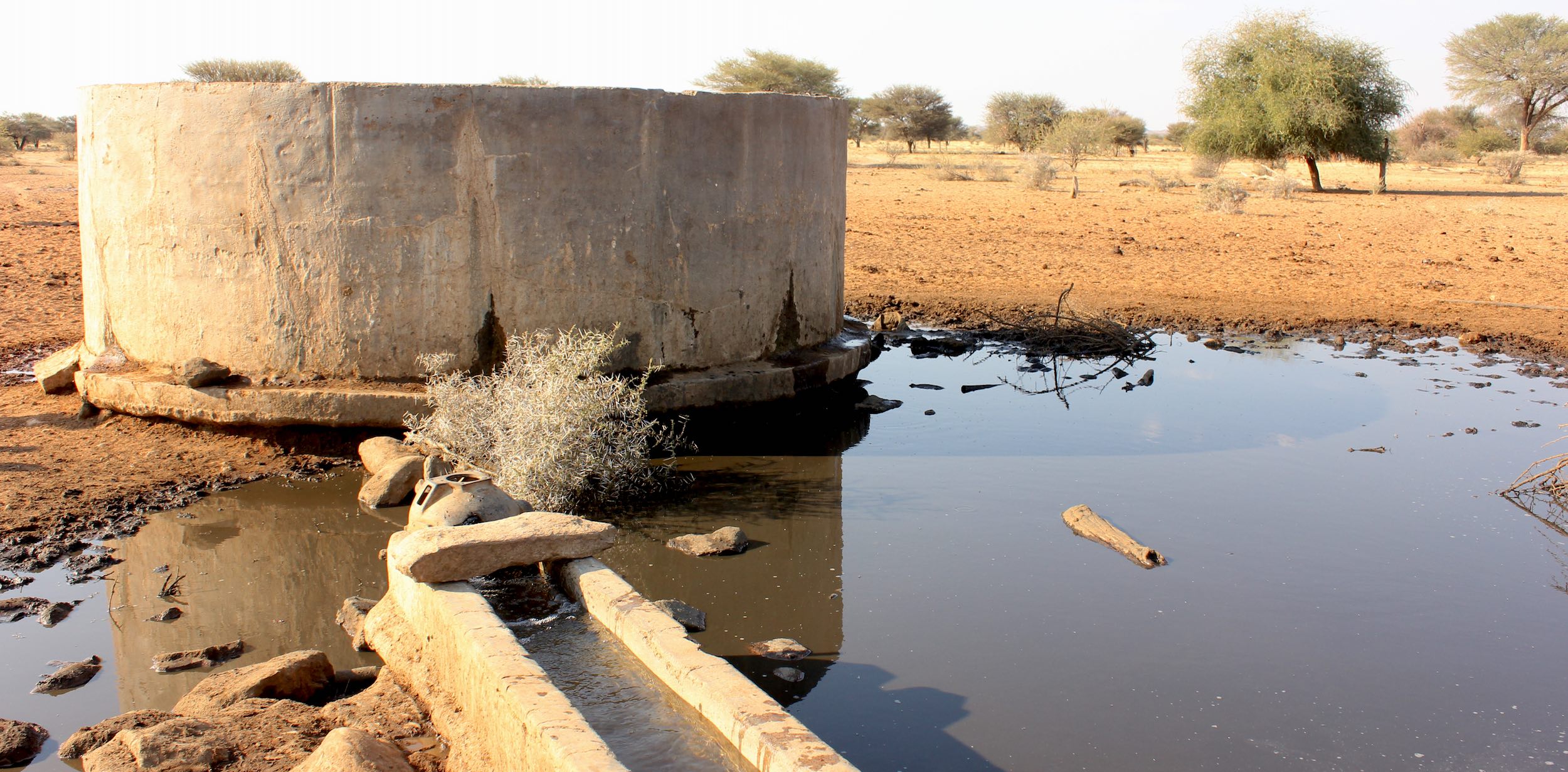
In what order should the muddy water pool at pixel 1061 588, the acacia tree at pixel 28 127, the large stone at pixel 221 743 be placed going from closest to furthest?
the large stone at pixel 221 743 < the muddy water pool at pixel 1061 588 < the acacia tree at pixel 28 127

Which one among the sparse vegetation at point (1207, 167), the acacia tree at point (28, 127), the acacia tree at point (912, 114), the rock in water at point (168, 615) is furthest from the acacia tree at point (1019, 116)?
Result: the rock in water at point (168, 615)

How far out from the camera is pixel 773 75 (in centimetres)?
3488

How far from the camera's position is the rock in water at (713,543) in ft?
16.2

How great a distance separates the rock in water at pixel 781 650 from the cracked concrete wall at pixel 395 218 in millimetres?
2529

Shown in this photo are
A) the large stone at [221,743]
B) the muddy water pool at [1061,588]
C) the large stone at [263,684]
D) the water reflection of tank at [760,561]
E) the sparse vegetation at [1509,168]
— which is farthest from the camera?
the sparse vegetation at [1509,168]

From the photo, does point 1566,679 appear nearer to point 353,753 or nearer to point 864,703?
point 864,703

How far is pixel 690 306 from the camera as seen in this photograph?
6406 mm

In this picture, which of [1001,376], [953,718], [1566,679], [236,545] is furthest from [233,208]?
[1566,679]

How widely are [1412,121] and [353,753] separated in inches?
1701

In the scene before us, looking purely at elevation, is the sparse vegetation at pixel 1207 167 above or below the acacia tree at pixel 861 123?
below

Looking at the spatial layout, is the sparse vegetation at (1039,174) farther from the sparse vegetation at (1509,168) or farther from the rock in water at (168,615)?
the rock in water at (168,615)

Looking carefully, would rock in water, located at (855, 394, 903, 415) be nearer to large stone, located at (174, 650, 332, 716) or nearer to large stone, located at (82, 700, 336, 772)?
large stone, located at (174, 650, 332, 716)

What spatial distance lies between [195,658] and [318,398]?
2.14 m

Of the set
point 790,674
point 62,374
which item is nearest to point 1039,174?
point 62,374
